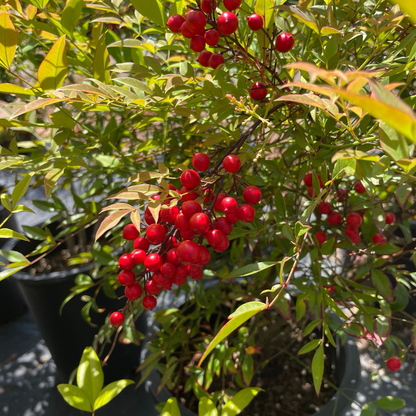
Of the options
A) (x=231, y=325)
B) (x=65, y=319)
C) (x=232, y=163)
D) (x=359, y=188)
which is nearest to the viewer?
(x=231, y=325)

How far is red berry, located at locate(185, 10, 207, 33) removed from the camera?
0.30m

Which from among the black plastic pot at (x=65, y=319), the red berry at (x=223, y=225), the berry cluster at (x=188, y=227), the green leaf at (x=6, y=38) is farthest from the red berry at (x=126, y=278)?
the black plastic pot at (x=65, y=319)

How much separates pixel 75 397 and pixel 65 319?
0.48 meters

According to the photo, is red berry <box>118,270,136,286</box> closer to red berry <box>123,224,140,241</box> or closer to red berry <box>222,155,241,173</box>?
red berry <box>123,224,140,241</box>

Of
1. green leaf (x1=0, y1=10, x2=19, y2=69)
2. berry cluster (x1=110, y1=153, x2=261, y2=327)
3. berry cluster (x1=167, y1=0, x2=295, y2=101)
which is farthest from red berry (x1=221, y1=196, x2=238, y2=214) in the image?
green leaf (x1=0, y1=10, x2=19, y2=69)

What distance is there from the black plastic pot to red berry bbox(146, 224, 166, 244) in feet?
1.37

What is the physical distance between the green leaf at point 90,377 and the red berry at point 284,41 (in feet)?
1.03

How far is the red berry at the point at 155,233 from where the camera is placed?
30 cm

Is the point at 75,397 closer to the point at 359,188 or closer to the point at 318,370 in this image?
the point at 318,370

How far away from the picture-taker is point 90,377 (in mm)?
303

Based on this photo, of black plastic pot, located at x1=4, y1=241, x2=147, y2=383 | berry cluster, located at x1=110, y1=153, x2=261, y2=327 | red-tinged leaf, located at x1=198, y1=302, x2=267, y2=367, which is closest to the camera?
red-tinged leaf, located at x1=198, y1=302, x2=267, y2=367

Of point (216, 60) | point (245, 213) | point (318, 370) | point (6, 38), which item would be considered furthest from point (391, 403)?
point (6, 38)

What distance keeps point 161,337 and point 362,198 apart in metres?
0.41

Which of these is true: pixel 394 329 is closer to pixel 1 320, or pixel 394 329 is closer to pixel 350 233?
pixel 350 233
